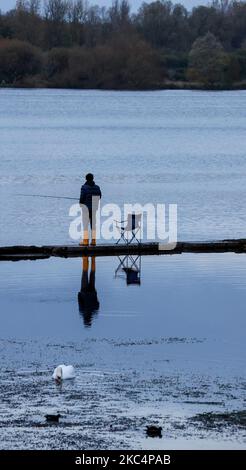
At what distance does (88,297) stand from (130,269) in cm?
257

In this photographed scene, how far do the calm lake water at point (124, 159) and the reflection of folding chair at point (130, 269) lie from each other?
13.1 feet

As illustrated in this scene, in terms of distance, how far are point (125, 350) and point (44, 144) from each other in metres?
50.7

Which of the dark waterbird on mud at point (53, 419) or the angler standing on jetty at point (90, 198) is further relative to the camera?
the angler standing on jetty at point (90, 198)

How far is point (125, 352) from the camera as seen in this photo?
16.8 meters

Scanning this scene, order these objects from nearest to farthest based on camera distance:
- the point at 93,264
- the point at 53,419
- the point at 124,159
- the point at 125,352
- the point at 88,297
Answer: the point at 53,419
the point at 125,352
the point at 88,297
the point at 93,264
the point at 124,159

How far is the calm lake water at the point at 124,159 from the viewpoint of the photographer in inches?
1301

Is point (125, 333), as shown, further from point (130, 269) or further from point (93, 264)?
point (93, 264)

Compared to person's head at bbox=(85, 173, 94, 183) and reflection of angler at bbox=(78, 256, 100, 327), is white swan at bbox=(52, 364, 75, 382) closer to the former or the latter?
reflection of angler at bbox=(78, 256, 100, 327)

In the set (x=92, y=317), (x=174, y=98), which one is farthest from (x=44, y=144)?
(x=174, y=98)

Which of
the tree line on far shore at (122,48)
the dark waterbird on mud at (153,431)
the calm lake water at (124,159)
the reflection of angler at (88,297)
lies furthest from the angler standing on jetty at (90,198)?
the tree line on far shore at (122,48)

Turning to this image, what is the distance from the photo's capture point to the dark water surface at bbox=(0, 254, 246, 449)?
13.4 metres

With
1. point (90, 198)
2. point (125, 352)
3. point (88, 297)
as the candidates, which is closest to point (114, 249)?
point (90, 198)

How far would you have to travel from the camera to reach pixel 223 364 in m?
16.2

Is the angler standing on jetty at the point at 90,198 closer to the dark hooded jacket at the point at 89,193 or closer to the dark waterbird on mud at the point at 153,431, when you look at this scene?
the dark hooded jacket at the point at 89,193
